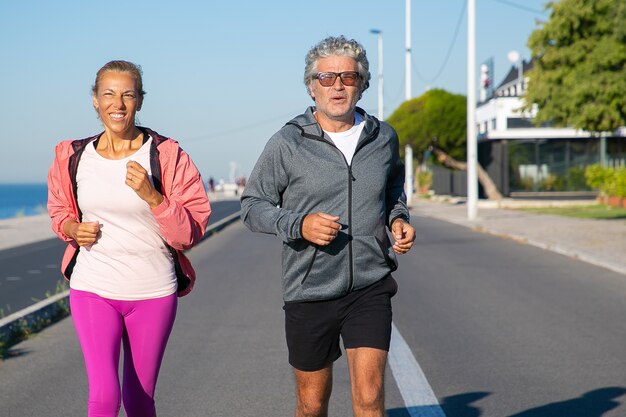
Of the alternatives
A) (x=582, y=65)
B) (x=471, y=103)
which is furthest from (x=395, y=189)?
(x=471, y=103)

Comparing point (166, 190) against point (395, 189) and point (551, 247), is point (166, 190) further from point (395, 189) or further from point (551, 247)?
point (551, 247)

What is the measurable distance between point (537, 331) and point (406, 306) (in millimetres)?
2106

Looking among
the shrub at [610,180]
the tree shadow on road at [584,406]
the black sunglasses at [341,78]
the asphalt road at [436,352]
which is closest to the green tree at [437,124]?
the shrub at [610,180]

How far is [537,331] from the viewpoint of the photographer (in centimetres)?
874

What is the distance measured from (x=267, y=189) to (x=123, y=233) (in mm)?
638

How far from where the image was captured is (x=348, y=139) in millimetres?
4148

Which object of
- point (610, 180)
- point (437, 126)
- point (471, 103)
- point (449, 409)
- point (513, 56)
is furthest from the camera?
point (513, 56)

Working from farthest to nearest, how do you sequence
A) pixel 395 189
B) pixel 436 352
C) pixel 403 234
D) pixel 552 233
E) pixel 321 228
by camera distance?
1. pixel 552 233
2. pixel 436 352
3. pixel 395 189
4. pixel 403 234
5. pixel 321 228

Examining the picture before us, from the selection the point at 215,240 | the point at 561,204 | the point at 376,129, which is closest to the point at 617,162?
the point at 561,204

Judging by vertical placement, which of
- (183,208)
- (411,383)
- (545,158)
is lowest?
(411,383)

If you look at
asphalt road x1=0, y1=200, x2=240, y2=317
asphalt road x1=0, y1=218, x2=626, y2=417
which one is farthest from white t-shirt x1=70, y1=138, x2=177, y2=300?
asphalt road x1=0, y1=200, x2=240, y2=317

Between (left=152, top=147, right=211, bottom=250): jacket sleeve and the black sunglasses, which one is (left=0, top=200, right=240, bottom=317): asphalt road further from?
the black sunglasses

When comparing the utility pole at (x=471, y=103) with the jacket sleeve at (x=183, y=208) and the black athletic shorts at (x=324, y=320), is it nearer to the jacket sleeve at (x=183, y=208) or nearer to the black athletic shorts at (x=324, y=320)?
the black athletic shorts at (x=324, y=320)

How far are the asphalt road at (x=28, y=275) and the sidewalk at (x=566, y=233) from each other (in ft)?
27.3
